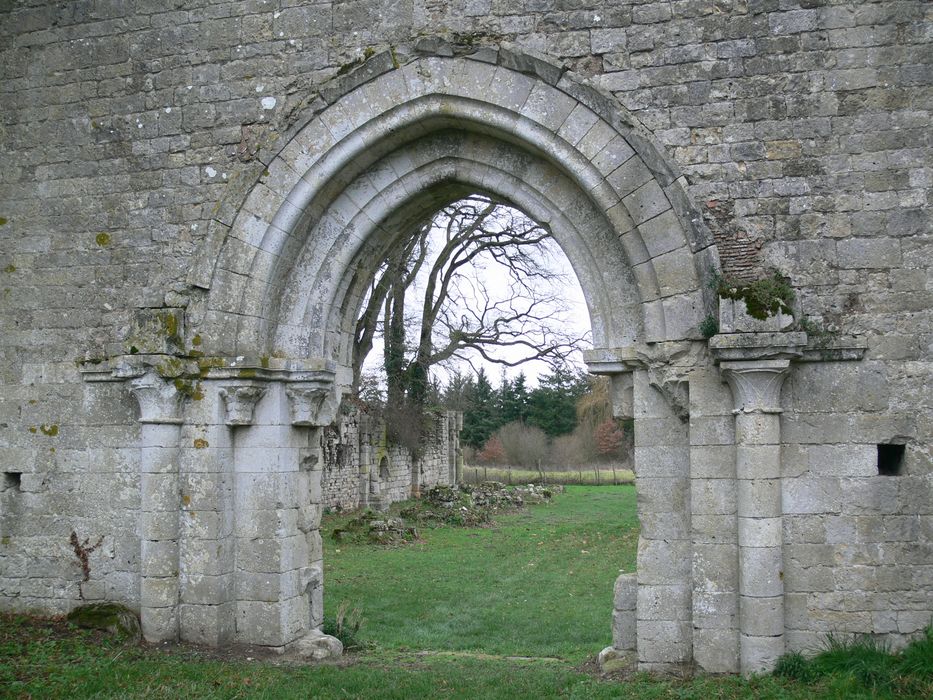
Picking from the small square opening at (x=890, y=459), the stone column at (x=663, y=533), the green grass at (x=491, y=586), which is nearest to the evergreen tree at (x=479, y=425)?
the green grass at (x=491, y=586)

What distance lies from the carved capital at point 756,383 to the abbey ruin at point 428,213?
18 millimetres

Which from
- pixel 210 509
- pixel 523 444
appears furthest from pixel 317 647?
pixel 523 444

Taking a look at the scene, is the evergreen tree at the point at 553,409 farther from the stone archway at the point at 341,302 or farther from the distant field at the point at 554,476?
the stone archway at the point at 341,302

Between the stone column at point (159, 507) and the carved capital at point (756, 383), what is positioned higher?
the carved capital at point (756, 383)

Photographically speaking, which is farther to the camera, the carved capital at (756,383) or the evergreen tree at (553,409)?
the evergreen tree at (553,409)

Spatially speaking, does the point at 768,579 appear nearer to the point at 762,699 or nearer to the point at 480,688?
the point at 762,699

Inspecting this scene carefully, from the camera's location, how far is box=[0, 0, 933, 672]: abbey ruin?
5219 mm

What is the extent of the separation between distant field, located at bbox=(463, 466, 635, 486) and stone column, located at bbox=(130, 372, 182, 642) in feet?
79.5

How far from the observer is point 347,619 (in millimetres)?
7406

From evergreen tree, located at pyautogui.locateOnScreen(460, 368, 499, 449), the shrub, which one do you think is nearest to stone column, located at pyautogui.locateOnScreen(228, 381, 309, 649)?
the shrub

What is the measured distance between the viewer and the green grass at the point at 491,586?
25.0 feet

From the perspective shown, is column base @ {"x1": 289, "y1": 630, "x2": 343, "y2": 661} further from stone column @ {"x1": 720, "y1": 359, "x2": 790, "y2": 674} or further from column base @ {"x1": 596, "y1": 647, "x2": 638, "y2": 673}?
stone column @ {"x1": 720, "y1": 359, "x2": 790, "y2": 674}

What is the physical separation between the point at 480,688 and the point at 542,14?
4843mm

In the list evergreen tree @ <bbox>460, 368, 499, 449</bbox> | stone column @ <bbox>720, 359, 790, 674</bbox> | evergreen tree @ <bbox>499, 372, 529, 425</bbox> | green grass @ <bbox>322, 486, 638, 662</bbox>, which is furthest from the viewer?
evergreen tree @ <bbox>499, 372, 529, 425</bbox>
